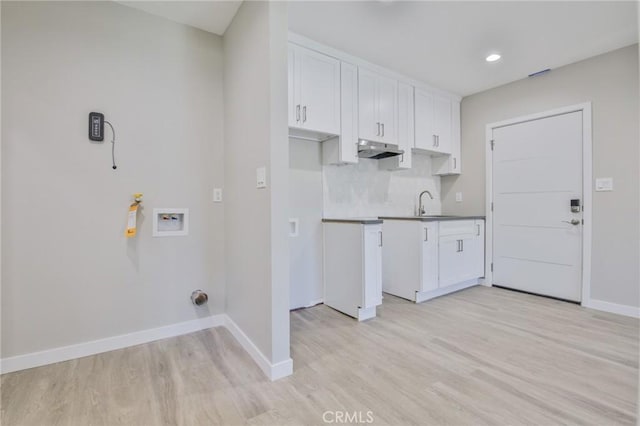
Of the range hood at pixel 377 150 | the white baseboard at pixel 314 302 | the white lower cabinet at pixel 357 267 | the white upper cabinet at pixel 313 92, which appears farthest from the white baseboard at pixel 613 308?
the white upper cabinet at pixel 313 92

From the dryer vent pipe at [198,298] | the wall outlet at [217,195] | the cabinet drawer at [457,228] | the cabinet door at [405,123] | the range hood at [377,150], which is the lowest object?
the dryer vent pipe at [198,298]

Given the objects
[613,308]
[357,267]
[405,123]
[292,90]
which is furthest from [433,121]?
[613,308]

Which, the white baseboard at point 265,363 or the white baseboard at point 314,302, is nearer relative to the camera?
the white baseboard at point 265,363

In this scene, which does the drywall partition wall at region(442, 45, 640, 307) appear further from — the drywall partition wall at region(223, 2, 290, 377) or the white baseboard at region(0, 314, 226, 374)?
the white baseboard at region(0, 314, 226, 374)

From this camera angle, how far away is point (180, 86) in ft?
7.72

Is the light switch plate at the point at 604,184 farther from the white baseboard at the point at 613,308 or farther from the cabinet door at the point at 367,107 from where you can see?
the cabinet door at the point at 367,107

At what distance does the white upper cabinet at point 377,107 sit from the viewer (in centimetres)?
304

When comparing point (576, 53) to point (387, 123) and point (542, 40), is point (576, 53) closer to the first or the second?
point (542, 40)

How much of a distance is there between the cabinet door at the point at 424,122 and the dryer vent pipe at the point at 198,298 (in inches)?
112

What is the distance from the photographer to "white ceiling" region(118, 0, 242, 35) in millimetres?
2111

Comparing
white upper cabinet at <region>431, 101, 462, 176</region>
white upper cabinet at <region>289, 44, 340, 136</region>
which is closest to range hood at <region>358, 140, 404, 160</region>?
white upper cabinet at <region>289, 44, 340, 136</region>
